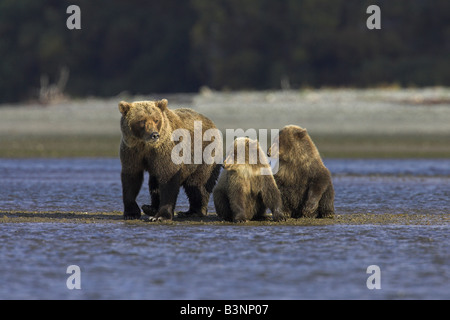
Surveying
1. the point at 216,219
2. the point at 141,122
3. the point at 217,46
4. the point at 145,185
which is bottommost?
the point at 145,185

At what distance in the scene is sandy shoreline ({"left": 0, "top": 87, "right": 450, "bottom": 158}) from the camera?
19.4 metres

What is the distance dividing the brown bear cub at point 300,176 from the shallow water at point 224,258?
48 cm

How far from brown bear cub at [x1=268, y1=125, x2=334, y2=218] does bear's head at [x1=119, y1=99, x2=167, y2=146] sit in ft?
3.71

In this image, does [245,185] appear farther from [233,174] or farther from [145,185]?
[145,185]

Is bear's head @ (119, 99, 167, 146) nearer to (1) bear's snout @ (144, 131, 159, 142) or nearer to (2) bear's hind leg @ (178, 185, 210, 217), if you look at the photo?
(1) bear's snout @ (144, 131, 159, 142)

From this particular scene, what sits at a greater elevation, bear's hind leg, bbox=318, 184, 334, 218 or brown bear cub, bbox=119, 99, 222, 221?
brown bear cub, bbox=119, 99, 222, 221

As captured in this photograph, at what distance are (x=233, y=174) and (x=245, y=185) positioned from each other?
148 millimetres

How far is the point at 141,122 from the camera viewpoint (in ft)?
28.0

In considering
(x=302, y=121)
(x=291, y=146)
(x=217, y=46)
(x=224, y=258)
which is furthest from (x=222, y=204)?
(x=217, y=46)

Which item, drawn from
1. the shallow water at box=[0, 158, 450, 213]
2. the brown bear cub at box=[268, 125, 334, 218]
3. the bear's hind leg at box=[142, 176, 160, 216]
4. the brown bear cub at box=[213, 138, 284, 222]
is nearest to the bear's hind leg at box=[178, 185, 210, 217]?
the bear's hind leg at box=[142, 176, 160, 216]
